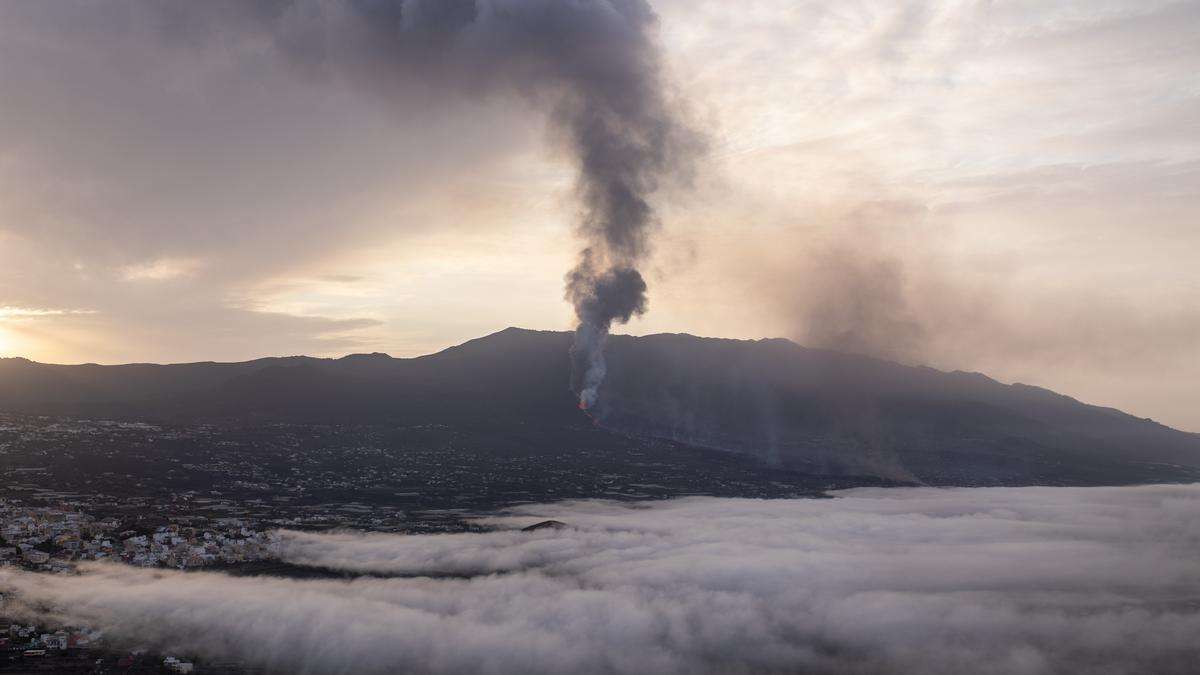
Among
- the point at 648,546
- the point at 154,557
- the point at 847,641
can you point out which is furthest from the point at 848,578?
the point at 154,557

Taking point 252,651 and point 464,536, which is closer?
point 252,651

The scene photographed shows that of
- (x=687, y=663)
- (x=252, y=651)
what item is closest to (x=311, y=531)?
(x=252, y=651)

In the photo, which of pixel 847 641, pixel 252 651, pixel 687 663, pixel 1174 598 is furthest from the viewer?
pixel 1174 598

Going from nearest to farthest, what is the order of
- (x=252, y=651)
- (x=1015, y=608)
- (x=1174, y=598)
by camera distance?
(x=252, y=651)
(x=1015, y=608)
(x=1174, y=598)

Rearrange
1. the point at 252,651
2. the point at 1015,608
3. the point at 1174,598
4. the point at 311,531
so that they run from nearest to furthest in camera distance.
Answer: the point at 252,651, the point at 1015,608, the point at 1174,598, the point at 311,531

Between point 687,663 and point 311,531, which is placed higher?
point 311,531

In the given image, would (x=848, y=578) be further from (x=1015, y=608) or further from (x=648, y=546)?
(x=648, y=546)

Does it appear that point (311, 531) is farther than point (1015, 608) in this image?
Yes

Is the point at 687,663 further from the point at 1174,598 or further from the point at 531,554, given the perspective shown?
the point at 1174,598

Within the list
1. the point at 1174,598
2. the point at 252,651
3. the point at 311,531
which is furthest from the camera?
the point at 311,531
